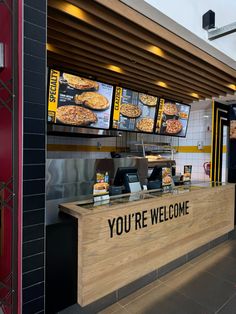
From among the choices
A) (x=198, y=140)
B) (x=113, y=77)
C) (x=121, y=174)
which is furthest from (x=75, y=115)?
(x=198, y=140)

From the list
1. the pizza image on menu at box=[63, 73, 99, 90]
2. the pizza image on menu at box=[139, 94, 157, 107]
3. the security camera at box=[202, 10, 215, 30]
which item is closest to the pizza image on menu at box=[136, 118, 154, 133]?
the pizza image on menu at box=[139, 94, 157, 107]

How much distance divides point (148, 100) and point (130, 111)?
50 centimetres

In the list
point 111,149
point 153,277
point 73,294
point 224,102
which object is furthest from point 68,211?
point 224,102

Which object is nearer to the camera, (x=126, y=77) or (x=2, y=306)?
(x=2, y=306)

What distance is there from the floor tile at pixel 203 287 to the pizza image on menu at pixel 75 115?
232 cm

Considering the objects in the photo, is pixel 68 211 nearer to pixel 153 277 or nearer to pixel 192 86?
pixel 153 277

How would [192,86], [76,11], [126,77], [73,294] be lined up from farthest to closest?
Answer: [192,86], [126,77], [76,11], [73,294]

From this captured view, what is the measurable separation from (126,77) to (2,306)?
11.7ft

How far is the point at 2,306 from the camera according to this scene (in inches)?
55.7

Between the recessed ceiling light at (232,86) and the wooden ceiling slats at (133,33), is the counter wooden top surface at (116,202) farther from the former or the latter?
the recessed ceiling light at (232,86)

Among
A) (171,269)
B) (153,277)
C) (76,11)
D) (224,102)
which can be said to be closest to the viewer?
(76,11)

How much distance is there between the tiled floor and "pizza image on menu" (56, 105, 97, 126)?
2.23m

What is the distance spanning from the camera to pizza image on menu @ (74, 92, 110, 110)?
3.15 m

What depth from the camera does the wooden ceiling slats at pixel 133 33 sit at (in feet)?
6.66
